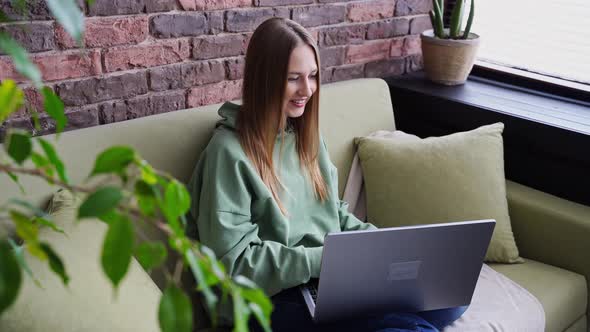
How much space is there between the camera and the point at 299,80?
1.62 m

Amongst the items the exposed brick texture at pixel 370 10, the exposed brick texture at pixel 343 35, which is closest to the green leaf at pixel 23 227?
the exposed brick texture at pixel 343 35

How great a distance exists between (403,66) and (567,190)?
0.84 m

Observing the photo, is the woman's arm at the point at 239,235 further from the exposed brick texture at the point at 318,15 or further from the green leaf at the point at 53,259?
the green leaf at the point at 53,259

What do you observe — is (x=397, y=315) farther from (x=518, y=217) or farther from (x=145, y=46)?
(x=145, y=46)

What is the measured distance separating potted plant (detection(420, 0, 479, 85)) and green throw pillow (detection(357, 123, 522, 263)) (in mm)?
435

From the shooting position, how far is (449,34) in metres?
2.36

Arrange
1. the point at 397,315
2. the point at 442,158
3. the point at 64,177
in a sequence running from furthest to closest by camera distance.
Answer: the point at 442,158, the point at 397,315, the point at 64,177

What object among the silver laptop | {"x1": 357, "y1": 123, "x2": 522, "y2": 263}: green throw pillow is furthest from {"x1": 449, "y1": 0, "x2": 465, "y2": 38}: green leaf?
the silver laptop

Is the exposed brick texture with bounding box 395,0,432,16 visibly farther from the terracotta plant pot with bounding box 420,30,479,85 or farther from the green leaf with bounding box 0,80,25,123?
the green leaf with bounding box 0,80,25,123

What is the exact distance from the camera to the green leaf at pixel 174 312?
0.40 meters

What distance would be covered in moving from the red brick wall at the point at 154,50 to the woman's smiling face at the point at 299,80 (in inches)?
16.1

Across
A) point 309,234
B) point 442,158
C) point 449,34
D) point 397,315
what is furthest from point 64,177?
point 449,34

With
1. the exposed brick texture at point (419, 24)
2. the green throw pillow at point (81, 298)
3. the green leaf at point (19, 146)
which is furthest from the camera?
the exposed brick texture at point (419, 24)

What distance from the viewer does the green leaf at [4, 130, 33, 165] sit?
496 mm
